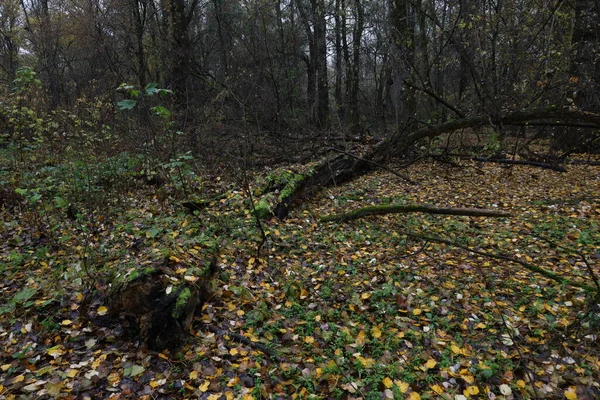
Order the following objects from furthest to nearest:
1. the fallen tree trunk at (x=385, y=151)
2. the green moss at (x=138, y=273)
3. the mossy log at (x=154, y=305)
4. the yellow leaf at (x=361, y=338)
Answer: the fallen tree trunk at (x=385, y=151)
the yellow leaf at (x=361, y=338)
the green moss at (x=138, y=273)
the mossy log at (x=154, y=305)

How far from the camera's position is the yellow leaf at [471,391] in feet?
10.4

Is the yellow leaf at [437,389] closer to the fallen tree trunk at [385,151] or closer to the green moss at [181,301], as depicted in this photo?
the green moss at [181,301]

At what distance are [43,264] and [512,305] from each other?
590 cm

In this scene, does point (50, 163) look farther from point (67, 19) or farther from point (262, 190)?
point (67, 19)

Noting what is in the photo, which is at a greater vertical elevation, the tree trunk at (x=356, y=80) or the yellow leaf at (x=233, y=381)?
the tree trunk at (x=356, y=80)

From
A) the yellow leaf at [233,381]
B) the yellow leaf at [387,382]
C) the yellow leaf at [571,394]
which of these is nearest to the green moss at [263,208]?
the yellow leaf at [233,381]

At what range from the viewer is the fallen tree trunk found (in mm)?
6762

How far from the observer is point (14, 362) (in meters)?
3.23

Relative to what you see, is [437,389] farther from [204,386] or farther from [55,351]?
[55,351]

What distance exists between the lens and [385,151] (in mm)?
9570

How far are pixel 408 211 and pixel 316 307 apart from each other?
2505 mm

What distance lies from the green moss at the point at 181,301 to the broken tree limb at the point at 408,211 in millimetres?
3498

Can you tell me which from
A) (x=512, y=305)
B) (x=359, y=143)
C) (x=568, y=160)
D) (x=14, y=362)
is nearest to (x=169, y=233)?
(x=14, y=362)

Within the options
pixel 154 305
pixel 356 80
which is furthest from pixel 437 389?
pixel 356 80
